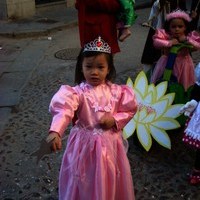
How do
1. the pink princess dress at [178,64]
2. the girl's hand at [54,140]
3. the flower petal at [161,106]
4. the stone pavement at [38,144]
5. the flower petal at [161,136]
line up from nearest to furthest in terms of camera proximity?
the girl's hand at [54,140] < the stone pavement at [38,144] < the flower petal at [161,136] < the flower petal at [161,106] < the pink princess dress at [178,64]

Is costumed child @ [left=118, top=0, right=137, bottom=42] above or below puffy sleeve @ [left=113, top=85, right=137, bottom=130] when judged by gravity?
above

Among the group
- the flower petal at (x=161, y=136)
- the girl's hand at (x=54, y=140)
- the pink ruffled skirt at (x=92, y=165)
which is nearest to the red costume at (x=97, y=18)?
the flower petal at (x=161, y=136)

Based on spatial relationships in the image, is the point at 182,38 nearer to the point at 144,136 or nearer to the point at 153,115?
the point at 153,115

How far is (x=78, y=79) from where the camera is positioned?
2.63 m

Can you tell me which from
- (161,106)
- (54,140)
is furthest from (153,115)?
(54,140)

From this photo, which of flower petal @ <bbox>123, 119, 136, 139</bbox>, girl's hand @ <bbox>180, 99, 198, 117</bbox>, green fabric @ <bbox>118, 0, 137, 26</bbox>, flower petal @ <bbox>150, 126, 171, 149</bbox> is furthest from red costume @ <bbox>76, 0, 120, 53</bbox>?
girl's hand @ <bbox>180, 99, 198, 117</bbox>

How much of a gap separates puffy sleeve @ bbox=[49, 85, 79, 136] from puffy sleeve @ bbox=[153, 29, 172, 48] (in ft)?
5.34

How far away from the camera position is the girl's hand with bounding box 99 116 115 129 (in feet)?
7.96

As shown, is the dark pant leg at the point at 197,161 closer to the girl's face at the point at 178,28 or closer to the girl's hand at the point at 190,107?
the girl's hand at the point at 190,107

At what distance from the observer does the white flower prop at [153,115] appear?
357cm

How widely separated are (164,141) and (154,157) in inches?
7.1

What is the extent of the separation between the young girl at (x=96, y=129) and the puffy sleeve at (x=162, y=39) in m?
1.39

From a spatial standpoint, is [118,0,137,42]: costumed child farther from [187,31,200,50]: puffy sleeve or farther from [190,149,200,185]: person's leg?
[190,149,200,185]: person's leg

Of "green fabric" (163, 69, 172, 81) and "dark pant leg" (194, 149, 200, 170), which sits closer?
"dark pant leg" (194, 149, 200, 170)
